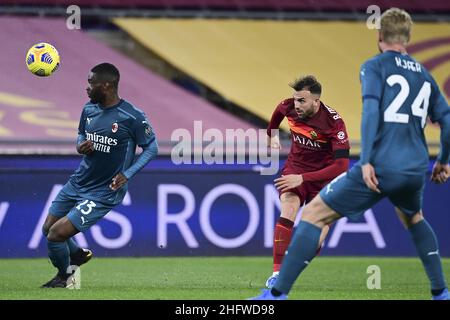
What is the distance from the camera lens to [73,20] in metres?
16.5

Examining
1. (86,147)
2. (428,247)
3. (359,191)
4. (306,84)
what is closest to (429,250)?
(428,247)

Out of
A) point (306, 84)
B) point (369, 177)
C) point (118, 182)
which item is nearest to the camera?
point (369, 177)

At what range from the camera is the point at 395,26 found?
6.77m

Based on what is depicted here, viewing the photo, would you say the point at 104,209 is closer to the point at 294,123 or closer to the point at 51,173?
the point at 294,123

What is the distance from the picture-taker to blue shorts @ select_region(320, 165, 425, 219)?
6.70 m

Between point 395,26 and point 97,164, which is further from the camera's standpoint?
point 97,164

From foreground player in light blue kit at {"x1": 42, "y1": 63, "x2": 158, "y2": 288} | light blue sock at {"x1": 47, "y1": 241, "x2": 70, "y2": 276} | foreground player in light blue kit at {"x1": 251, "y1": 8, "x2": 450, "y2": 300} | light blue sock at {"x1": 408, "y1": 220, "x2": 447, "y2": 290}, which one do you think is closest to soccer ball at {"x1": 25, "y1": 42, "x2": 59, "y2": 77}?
foreground player in light blue kit at {"x1": 42, "y1": 63, "x2": 158, "y2": 288}

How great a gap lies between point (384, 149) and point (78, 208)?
2.99 metres

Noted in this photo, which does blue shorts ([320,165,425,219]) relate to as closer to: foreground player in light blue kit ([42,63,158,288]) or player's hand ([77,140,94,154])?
foreground player in light blue kit ([42,63,158,288])

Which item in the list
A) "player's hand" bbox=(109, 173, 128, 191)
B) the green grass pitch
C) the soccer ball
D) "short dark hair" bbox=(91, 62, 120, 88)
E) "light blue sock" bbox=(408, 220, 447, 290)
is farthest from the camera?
the soccer ball

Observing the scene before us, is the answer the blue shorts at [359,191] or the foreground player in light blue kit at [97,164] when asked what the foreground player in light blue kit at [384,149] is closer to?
the blue shorts at [359,191]

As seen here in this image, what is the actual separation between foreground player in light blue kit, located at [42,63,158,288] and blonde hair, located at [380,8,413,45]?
2.65 metres

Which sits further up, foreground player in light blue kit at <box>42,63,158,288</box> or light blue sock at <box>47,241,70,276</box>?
foreground player in light blue kit at <box>42,63,158,288</box>

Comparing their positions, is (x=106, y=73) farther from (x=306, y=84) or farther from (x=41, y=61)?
(x=306, y=84)
